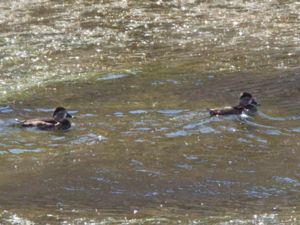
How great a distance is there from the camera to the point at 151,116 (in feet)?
55.4

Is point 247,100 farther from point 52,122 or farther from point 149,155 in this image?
point 52,122

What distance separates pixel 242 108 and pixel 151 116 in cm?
163

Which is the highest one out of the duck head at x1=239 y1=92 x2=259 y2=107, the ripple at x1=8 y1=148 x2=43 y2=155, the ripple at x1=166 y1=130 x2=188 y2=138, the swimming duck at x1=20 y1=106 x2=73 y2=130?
the duck head at x1=239 y1=92 x2=259 y2=107

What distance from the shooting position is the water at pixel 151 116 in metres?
12.4

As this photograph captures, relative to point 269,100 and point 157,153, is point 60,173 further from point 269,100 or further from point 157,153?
point 269,100

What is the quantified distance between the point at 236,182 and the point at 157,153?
1924mm

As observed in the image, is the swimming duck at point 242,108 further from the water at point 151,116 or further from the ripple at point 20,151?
the ripple at point 20,151

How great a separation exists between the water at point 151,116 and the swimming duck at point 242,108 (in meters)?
0.15

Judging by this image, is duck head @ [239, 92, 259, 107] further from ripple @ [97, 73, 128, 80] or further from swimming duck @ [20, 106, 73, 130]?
ripple @ [97, 73, 128, 80]

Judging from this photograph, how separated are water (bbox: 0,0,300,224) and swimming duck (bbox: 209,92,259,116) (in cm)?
15

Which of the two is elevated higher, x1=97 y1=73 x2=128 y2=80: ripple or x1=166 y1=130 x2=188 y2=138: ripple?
x1=97 y1=73 x2=128 y2=80: ripple

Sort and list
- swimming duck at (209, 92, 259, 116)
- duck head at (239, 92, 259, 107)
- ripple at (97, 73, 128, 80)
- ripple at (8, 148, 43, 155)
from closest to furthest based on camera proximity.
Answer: ripple at (8, 148, 43, 155) → swimming duck at (209, 92, 259, 116) → duck head at (239, 92, 259, 107) → ripple at (97, 73, 128, 80)

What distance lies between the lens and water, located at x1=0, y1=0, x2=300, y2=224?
40.6 feet

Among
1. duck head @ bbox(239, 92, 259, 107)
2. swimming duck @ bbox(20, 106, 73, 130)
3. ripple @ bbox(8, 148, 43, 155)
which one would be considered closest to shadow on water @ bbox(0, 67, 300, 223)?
ripple @ bbox(8, 148, 43, 155)
